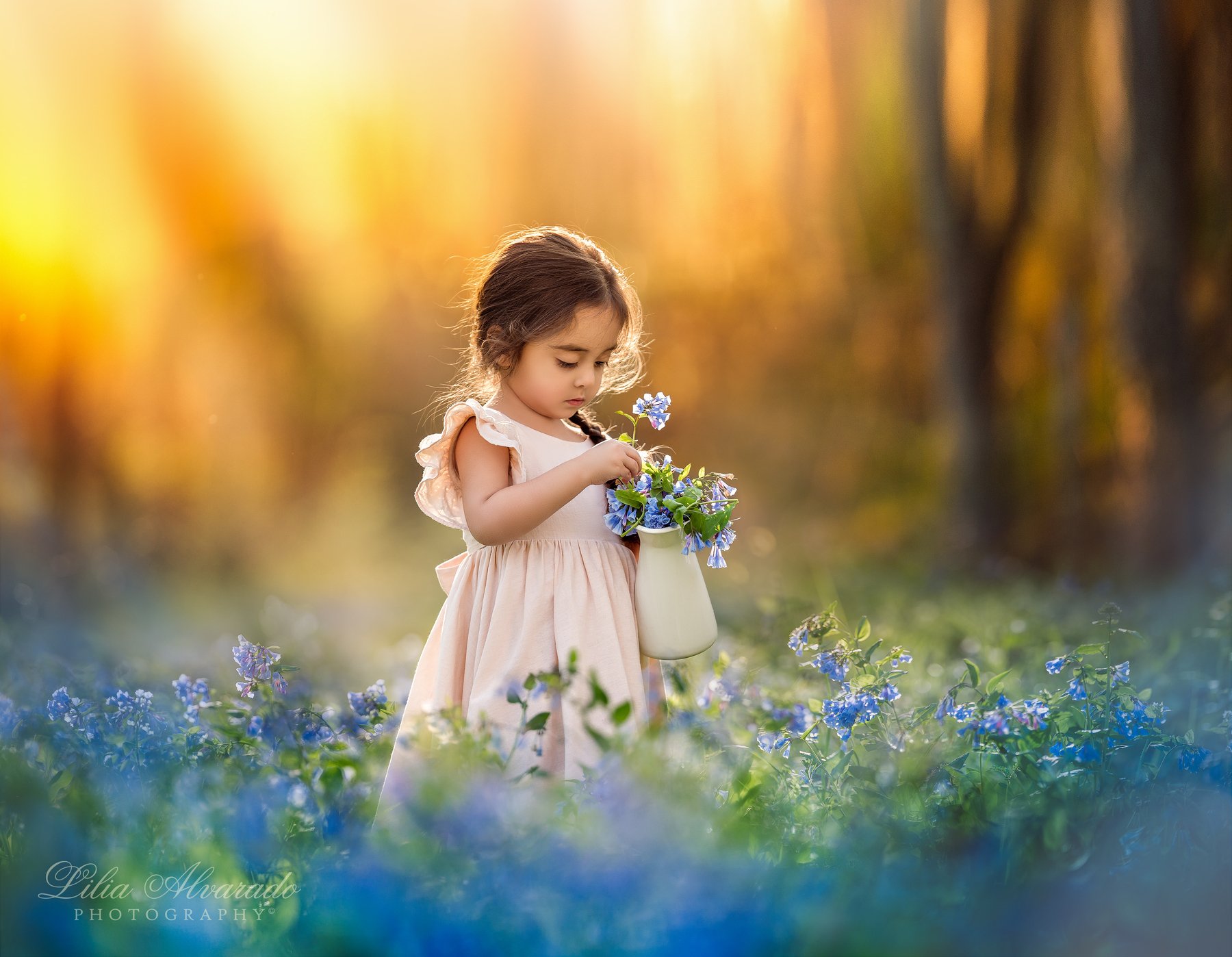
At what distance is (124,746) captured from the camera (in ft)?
7.55

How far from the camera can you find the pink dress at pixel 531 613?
2.24m

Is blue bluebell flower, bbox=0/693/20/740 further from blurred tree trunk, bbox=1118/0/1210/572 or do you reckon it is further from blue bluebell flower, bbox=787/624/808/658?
blurred tree trunk, bbox=1118/0/1210/572

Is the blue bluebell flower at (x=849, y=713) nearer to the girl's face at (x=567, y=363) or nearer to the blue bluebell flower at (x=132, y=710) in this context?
the girl's face at (x=567, y=363)

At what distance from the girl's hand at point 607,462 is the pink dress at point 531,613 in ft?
0.59

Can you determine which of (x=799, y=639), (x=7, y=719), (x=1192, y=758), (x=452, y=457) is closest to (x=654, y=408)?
(x=452, y=457)

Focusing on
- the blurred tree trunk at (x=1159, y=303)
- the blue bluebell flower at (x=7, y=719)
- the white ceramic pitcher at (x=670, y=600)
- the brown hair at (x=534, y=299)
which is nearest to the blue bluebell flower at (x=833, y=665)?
the white ceramic pitcher at (x=670, y=600)

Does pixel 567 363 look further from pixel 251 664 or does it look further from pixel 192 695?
pixel 192 695

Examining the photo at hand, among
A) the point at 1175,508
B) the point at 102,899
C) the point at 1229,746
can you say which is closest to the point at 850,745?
the point at 1229,746

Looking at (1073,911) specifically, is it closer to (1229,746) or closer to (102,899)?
(1229,746)

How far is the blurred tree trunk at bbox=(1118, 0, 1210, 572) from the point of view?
5703 mm

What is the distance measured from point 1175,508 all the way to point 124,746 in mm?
5097

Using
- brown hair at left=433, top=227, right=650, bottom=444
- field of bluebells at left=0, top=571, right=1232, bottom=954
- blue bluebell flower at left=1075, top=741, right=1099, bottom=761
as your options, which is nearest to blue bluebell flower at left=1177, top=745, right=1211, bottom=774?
field of bluebells at left=0, top=571, right=1232, bottom=954

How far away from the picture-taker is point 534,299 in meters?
2.40

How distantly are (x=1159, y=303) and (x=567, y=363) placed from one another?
439 cm
